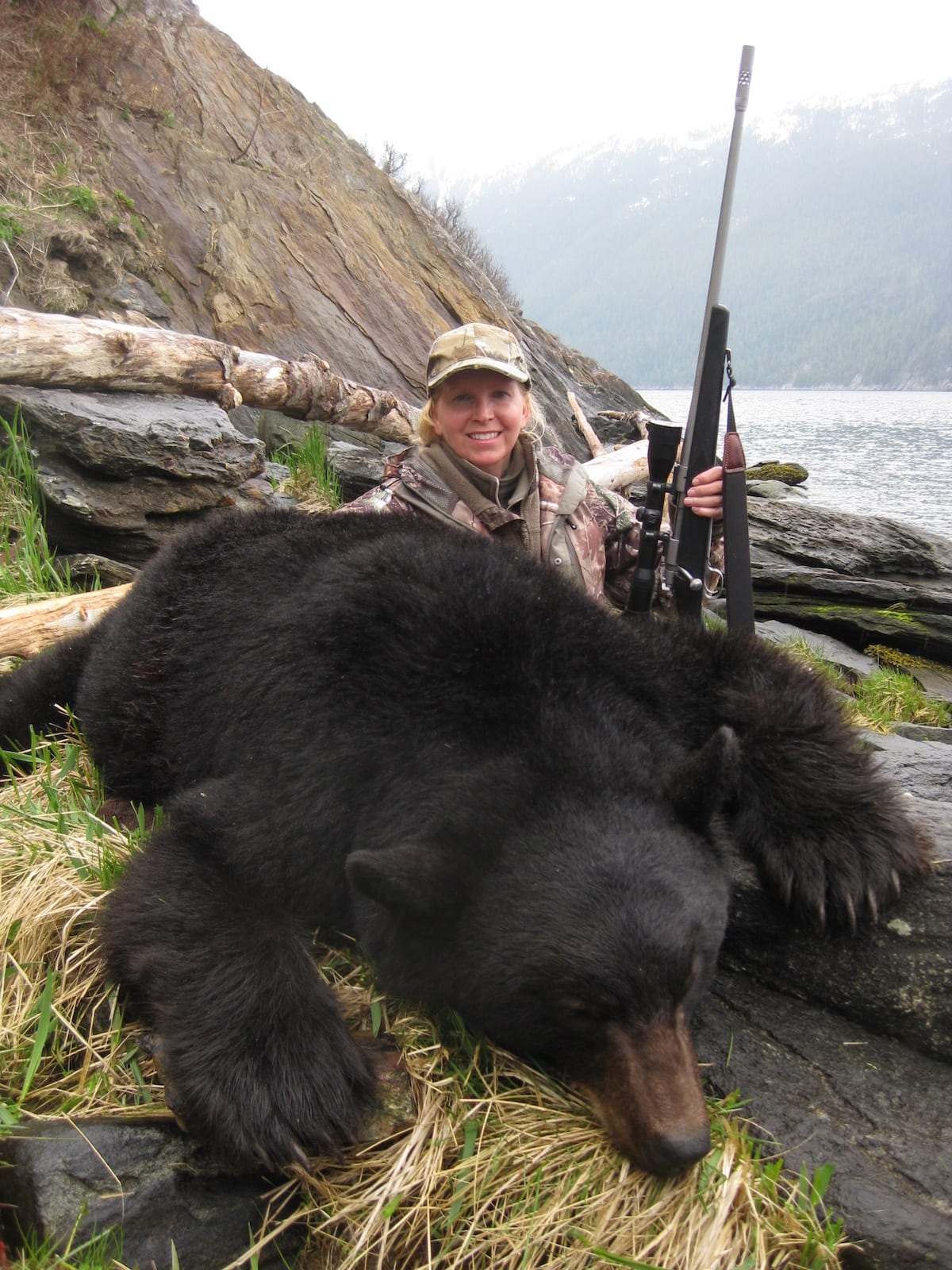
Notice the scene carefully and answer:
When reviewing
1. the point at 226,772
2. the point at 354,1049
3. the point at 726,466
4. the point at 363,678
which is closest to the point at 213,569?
the point at 226,772

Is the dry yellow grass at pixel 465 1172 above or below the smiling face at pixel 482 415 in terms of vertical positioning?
below

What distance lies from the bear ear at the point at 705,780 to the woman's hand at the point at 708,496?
2.08 m

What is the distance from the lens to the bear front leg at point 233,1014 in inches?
78.0

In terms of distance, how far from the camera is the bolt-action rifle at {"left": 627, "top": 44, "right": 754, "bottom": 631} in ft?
12.7

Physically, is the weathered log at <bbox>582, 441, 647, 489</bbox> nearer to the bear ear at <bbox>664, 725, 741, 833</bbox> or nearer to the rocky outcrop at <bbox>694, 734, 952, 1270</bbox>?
the rocky outcrop at <bbox>694, 734, 952, 1270</bbox>

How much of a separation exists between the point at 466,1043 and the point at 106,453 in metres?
3.98

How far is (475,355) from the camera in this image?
4027 mm

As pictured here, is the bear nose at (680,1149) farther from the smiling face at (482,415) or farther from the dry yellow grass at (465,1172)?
the smiling face at (482,415)

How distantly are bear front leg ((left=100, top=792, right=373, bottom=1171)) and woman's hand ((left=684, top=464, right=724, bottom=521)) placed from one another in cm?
252

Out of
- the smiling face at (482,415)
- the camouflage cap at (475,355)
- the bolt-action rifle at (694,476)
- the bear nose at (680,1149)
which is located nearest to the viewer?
the bear nose at (680,1149)

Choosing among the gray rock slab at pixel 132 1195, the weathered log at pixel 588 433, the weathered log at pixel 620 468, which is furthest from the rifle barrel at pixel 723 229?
the weathered log at pixel 588 433

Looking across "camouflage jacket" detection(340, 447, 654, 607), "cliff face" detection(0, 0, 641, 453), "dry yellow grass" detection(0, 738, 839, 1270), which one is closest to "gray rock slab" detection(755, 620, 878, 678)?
"camouflage jacket" detection(340, 447, 654, 607)

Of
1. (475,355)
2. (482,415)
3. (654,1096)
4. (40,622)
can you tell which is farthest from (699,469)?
(40,622)

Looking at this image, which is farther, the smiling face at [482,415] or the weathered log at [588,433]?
the weathered log at [588,433]
